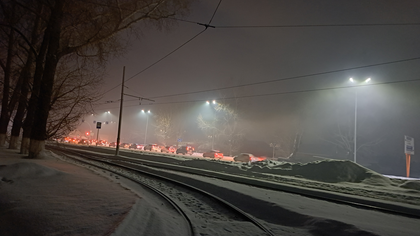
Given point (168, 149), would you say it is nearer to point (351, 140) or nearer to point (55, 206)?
point (351, 140)

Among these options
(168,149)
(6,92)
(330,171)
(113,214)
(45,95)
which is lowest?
(168,149)

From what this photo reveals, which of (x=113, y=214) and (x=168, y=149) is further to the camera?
(x=168, y=149)

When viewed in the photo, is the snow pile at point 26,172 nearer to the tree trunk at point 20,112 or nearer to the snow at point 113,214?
the snow at point 113,214

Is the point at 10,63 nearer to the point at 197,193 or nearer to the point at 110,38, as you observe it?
the point at 110,38

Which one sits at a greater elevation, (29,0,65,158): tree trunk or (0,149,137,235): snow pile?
(29,0,65,158): tree trunk

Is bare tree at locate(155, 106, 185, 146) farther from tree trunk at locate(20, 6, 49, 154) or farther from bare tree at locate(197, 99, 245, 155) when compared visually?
A: tree trunk at locate(20, 6, 49, 154)

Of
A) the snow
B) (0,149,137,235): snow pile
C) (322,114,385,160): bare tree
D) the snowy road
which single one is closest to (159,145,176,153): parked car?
(322,114,385,160): bare tree

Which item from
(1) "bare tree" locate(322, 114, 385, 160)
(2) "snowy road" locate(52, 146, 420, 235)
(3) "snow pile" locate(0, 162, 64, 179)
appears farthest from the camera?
(1) "bare tree" locate(322, 114, 385, 160)

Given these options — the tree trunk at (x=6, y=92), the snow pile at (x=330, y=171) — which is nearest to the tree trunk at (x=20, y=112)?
the tree trunk at (x=6, y=92)

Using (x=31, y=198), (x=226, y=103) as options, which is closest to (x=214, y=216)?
(x=31, y=198)

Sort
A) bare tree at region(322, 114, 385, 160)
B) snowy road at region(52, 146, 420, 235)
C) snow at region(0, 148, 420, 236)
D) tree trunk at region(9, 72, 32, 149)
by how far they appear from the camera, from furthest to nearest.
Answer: bare tree at region(322, 114, 385, 160)
tree trunk at region(9, 72, 32, 149)
snowy road at region(52, 146, 420, 235)
snow at region(0, 148, 420, 236)

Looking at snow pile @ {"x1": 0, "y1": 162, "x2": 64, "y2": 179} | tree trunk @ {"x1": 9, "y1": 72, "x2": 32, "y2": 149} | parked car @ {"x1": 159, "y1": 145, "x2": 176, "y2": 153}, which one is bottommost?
parked car @ {"x1": 159, "y1": 145, "x2": 176, "y2": 153}

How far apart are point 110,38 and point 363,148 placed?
126 ft

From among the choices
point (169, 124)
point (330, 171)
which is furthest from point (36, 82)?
point (169, 124)
